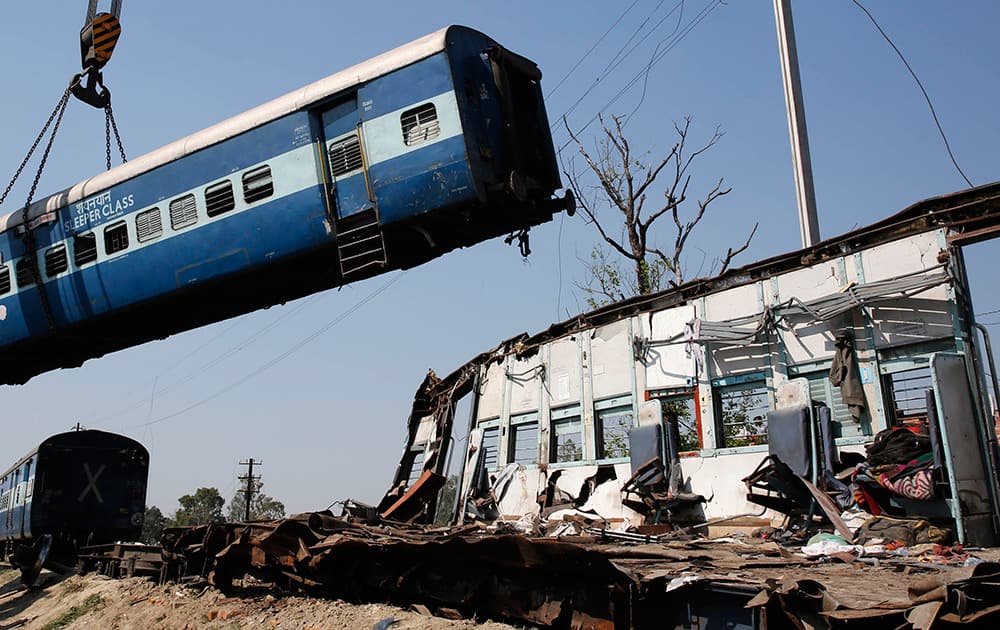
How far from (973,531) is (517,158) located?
6.57m

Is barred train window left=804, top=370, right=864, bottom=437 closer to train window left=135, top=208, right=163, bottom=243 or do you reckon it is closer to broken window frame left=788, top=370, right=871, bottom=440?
broken window frame left=788, top=370, right=871, bottom=440

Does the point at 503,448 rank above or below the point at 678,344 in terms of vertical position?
below

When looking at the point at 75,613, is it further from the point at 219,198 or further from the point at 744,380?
the point at 744,380

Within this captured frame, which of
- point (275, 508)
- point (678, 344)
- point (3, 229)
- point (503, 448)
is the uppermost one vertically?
point (3, 229)

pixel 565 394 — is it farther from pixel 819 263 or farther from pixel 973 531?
pixel 973 531

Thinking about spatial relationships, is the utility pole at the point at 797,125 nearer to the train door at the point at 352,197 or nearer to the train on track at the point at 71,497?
the train door at the point at 352,197

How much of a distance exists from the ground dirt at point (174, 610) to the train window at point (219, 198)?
502 cm

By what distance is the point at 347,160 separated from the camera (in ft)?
29.3

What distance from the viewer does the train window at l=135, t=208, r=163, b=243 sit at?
10219 millimetres

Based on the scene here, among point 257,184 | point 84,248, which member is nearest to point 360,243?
point 257,184

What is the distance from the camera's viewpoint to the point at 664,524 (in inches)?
489

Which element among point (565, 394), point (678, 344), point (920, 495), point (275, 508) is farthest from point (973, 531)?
point (275, 508)

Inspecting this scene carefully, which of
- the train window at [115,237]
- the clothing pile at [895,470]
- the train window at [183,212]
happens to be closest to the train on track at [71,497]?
the train window at [115,237]

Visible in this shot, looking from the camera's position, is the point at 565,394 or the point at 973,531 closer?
the point at 973,531
